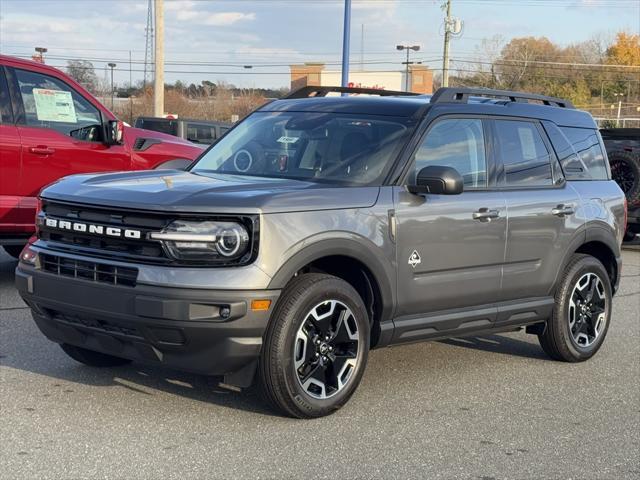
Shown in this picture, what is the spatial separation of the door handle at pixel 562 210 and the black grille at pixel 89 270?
3.22 metres

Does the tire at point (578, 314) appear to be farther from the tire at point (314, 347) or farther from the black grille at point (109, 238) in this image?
the black grille at point (109, 238)

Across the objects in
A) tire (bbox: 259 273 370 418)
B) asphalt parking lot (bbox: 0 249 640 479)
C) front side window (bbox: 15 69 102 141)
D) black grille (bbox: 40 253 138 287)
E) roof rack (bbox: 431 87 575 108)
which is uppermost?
roof rack (bbox: 431 87 575 108)

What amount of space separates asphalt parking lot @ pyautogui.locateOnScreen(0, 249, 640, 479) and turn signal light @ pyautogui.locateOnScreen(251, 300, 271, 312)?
698 mm

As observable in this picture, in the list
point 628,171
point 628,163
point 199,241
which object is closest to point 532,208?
point 199,241

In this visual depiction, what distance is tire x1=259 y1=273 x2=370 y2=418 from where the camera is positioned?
185 inches

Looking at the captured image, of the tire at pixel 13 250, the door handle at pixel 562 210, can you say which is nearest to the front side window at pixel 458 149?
the door handle at pixel 562 210

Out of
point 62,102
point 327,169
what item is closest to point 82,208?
point 327,169

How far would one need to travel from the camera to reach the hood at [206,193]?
4.58 meters

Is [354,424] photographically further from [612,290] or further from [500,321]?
[612,290]

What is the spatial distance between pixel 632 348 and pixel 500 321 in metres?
1.86

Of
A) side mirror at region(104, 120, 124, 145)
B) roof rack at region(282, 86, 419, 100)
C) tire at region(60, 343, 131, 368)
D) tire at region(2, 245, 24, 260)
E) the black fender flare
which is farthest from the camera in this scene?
tire at region(2, 245, 24, 260)

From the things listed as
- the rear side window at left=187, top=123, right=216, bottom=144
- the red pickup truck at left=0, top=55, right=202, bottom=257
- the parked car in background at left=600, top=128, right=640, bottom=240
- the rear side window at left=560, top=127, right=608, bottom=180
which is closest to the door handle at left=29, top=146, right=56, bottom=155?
the red pickup truck at left=0, top=55, right=202, bottom=257

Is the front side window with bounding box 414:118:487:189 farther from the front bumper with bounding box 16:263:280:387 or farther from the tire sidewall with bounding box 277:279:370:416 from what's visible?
the front bumper with bounding box 16:263:280:387

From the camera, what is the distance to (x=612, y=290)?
23.3 feet
